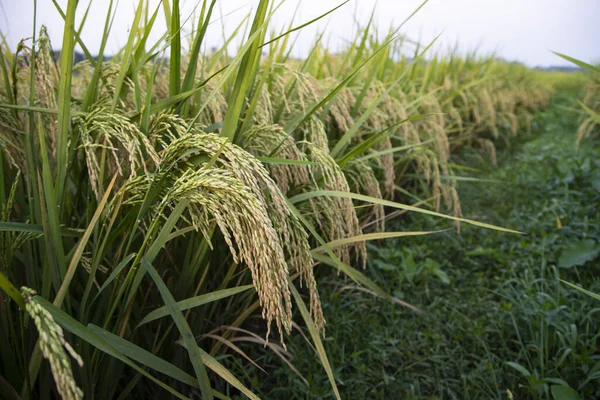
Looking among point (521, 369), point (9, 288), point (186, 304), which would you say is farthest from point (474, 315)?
point (9, 288)

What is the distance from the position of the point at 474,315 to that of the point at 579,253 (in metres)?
0.68

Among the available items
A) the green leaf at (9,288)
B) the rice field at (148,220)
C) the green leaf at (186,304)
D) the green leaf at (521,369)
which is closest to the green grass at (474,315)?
the green leaf at (521,369)

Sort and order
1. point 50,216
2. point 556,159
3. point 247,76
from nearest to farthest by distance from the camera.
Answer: point 50,216 < point 247,76 < point 556,159

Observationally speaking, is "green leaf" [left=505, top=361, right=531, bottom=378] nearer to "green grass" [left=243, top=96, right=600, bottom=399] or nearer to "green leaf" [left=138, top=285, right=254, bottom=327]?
"green grass" [left=243, top=96, right=600, bottom=399]

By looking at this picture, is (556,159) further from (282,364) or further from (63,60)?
(63,60)

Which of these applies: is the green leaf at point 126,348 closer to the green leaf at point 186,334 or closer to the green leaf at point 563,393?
the green leaf at point 186,334

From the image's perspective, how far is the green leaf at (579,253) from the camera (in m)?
2.49

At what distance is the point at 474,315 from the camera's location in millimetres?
2361

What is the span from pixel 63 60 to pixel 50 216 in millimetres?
363

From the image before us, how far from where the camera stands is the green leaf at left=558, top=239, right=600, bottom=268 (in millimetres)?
2494

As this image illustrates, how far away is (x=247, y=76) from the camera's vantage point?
4.34 feet

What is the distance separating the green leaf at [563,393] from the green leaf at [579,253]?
3.36ft

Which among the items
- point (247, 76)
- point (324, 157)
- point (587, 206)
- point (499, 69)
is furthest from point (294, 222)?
point (499, 69)

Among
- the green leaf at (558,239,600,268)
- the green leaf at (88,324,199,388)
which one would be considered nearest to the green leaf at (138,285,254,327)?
the green leaf at (88,324,199,388)
